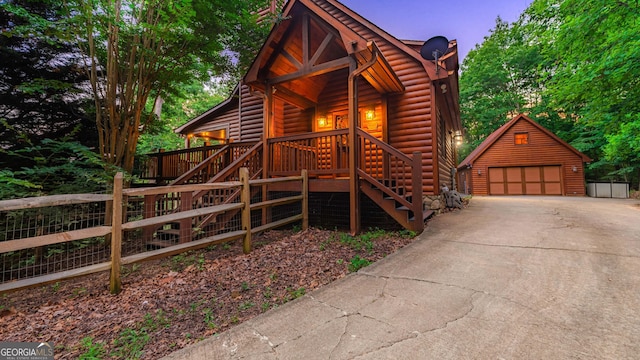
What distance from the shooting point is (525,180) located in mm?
17141

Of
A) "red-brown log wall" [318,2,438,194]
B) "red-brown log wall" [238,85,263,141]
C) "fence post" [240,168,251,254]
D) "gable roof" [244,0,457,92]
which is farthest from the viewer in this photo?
"red-brown log wall" [238,85,263,141]

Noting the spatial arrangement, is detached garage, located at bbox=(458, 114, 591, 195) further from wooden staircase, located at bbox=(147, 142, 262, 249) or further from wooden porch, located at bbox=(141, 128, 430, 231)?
wooden staircase, located at bbox=(147, 142, 262, 249)

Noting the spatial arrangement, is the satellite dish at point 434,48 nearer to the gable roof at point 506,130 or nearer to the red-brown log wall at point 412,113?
the red-brown log wall at point 412,113

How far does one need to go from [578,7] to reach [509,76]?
905 inches

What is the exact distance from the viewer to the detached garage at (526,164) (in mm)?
16109

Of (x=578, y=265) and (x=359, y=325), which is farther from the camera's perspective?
(x=578, y=265)

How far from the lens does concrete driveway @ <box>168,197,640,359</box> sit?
69.4 inches

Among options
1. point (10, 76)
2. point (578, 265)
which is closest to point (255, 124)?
point (10, 76)

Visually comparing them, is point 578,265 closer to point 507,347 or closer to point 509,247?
point 509,247

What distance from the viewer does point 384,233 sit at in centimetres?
505

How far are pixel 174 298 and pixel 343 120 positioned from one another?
7055 mm

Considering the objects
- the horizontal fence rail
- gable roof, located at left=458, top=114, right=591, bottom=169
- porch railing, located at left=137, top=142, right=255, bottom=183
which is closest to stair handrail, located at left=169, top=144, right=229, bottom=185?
porch railing, located at left=137, top=142, right=255, bottom=183

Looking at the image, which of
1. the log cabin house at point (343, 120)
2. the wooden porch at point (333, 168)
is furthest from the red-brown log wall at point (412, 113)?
the wooden porch at point (333, 168)

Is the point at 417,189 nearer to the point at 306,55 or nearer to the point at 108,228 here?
the point at 306,55
